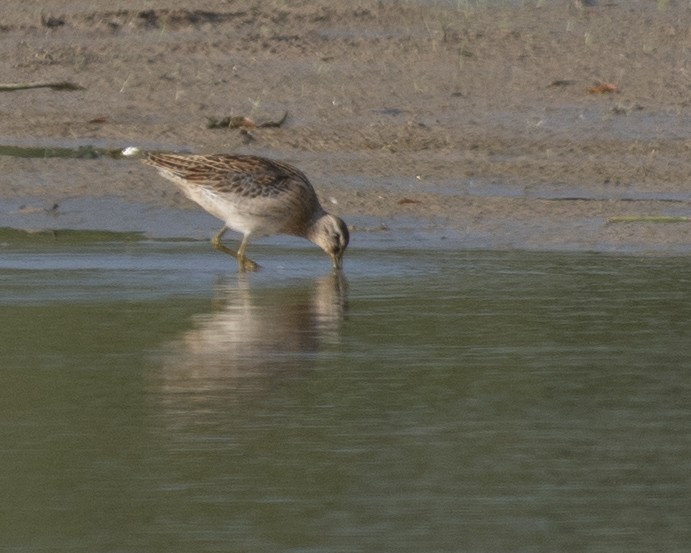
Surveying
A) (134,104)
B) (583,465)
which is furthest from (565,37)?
(583,465)

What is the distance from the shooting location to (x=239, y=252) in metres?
10.8

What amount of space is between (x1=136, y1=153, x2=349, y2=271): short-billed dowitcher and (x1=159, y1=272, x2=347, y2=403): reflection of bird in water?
4.03 ft

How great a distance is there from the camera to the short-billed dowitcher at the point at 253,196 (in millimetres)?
10875

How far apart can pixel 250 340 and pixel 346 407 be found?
132 cm

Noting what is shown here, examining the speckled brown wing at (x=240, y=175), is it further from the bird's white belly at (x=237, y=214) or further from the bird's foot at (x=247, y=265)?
the bird's foot at (x=247, y=265)

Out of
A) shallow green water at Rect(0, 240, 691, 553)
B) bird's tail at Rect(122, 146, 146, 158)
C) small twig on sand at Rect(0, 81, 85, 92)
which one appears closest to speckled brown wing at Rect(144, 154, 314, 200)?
shallow green water at Rect(0, 240, 691, 553)

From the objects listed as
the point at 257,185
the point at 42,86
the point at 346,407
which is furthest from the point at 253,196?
the point at 42,86

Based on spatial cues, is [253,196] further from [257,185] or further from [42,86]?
[42,86]

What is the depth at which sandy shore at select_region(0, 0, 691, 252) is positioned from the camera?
12500mm

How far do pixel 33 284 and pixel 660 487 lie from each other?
4413 millimetres

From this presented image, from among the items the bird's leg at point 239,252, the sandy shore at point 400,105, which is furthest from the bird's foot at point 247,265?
the sandy shore at point 400,105

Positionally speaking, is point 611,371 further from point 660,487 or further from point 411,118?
point 411,118

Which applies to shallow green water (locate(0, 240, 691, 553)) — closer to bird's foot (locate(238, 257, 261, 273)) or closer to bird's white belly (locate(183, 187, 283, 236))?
bird's foot (locate(238, 257, 261, 273))

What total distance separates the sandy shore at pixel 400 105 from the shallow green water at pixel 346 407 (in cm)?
223
